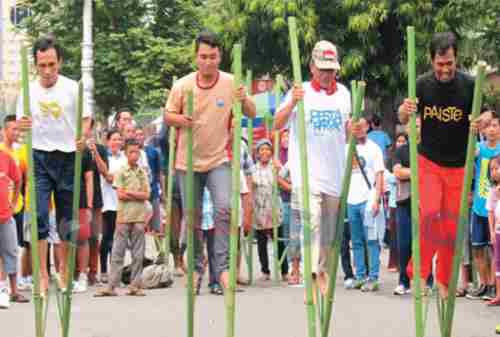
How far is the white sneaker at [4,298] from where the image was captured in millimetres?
12477

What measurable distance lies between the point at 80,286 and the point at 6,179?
5.79 feet

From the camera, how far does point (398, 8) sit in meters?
27.9

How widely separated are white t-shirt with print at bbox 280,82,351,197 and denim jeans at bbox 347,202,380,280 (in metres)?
3.43

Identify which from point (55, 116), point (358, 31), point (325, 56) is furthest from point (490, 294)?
point (358, 31)

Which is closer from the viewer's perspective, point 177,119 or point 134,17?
point 177,119

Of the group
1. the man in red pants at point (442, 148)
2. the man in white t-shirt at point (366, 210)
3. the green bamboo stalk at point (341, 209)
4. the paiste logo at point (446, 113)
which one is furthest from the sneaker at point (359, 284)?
the green bamboo stalk at point (341, 209)

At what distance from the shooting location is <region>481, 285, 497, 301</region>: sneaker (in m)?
13.0

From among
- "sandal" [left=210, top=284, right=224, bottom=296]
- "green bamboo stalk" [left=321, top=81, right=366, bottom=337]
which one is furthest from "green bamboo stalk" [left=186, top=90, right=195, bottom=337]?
"sandal" [left=210, top=284, right=224, bottom=296]

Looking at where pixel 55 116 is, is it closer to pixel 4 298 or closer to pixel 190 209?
pixel 190 209

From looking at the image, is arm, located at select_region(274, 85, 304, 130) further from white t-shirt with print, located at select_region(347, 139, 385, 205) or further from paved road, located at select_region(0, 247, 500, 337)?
white t-shirt with print, located at select_region(347, 139, 385, 205)

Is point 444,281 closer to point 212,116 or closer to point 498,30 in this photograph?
point 212,116

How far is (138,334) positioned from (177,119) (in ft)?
6.50

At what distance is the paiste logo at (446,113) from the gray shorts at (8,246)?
4.94 meters

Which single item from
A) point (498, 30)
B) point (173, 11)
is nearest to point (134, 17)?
point (173, 11)
